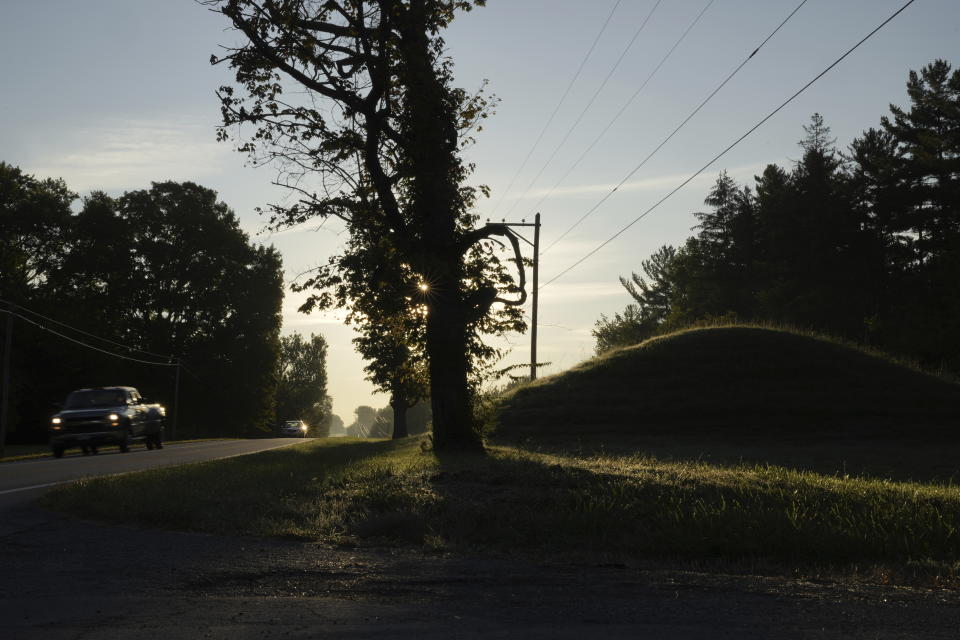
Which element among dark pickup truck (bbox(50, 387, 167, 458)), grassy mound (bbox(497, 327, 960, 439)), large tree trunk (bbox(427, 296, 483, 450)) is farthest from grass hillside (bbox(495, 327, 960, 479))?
dark pickup truck (bbox(50, 387, 167, 458))

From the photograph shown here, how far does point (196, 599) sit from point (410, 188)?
1515 cm

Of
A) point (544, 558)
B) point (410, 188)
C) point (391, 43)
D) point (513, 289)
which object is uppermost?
point (391, 43)

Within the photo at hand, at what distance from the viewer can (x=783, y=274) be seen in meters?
72.8

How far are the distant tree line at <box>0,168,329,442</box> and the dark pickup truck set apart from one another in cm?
2219

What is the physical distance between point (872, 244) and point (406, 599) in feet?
226

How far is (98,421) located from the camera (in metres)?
27.7

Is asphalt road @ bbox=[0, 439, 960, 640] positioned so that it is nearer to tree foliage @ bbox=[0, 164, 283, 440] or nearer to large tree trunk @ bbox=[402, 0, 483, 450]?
large tree trunk @ bbox=[402, 0, 483, 450]

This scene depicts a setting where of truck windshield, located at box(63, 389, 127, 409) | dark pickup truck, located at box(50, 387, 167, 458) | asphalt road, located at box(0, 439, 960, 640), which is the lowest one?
asphalt road, located at box(0, 439, 960, 640)

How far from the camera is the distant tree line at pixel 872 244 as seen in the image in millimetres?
57719

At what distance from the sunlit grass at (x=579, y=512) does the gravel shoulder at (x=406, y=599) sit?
107cm

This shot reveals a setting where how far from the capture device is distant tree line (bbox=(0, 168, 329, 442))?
50.9 m

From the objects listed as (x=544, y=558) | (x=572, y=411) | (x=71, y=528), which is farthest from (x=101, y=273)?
(x=544, y=558)

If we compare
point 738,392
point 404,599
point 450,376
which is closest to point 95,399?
point 450,376

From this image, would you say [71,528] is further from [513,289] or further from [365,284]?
[513,289]
